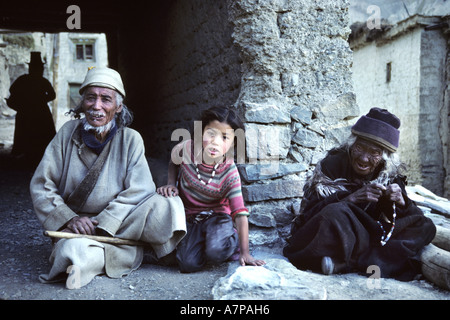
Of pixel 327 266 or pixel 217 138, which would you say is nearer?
pixel 327 266

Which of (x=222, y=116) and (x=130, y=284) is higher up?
(x=222, y=116)

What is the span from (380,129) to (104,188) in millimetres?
1792

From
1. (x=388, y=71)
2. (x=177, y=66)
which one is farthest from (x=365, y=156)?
(x=388, y=71)

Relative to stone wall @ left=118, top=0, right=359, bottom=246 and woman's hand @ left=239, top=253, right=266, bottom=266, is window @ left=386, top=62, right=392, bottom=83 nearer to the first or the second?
stone wall @ left=118, top=0, right=359, bottom=246

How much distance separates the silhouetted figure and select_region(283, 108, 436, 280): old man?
7.00m

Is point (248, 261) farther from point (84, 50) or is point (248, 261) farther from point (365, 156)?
point (84, 50)

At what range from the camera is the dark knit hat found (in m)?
2.52

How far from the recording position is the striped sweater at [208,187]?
2650 mm

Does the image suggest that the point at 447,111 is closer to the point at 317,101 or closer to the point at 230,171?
the point at 317,101

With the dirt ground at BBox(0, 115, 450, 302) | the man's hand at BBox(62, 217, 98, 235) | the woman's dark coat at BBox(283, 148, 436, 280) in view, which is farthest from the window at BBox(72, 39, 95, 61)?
the woman's dark coat at BBox(283, 148, 436, 280)

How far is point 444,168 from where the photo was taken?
7656 mm

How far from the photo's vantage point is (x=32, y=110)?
8.38 metres
